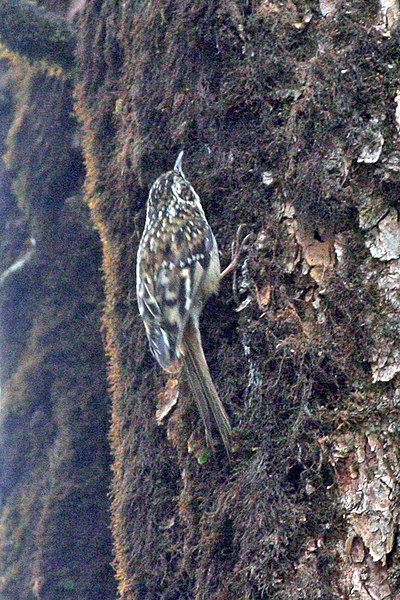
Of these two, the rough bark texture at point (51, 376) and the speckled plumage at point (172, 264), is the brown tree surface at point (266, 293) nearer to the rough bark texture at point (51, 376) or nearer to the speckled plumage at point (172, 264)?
the speckled plumage at point (172, 264)

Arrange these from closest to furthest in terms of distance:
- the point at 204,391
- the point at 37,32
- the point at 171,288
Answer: the point at 204,391
the point at 171,288
the point at 37,32

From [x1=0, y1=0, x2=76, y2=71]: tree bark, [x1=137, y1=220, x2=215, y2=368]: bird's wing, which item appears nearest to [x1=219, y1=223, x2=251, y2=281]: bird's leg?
[x1=137, y1=220, x2=215, y2=368]: bird's wing

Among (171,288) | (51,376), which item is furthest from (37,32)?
(171,288)

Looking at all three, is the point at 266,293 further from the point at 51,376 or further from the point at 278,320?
the point at 51,376

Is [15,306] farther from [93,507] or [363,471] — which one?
[363,471]

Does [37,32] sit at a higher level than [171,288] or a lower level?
higher

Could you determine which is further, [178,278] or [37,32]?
[37,32]

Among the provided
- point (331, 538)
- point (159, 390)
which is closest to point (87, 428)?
point (159, 390)
